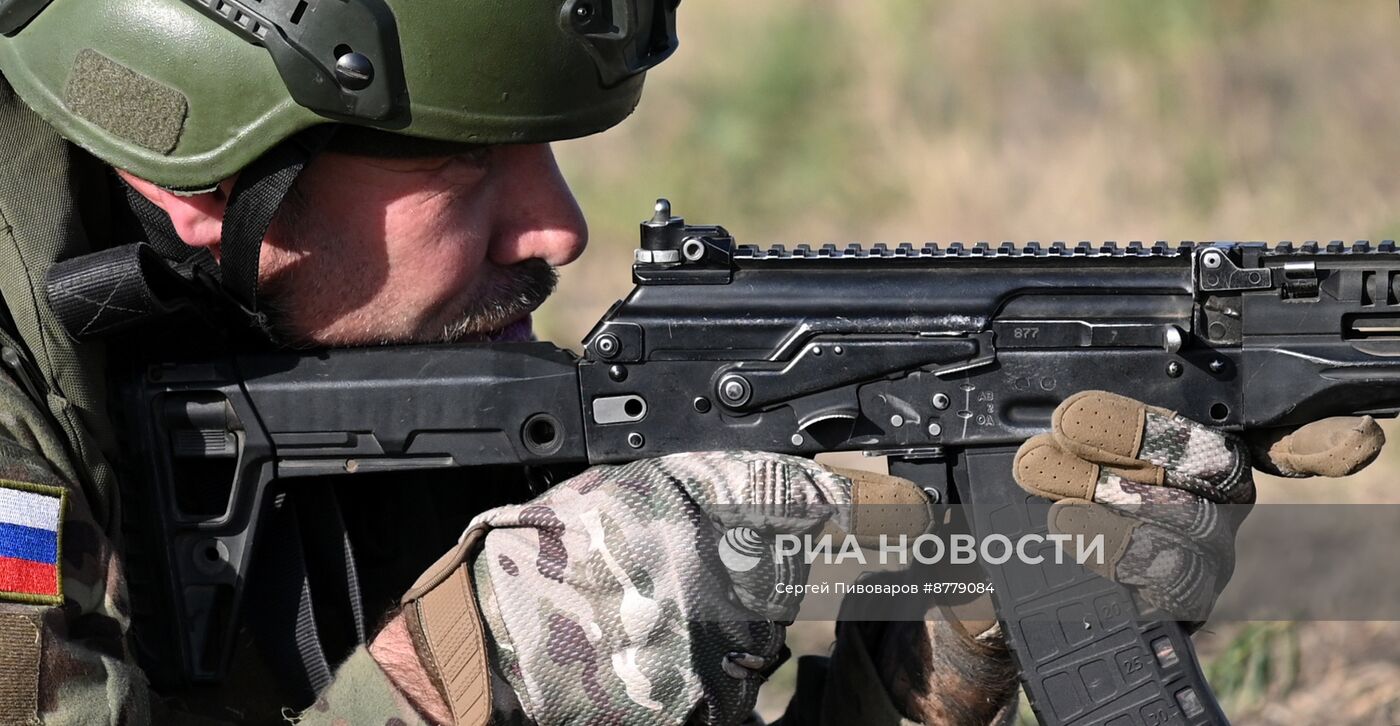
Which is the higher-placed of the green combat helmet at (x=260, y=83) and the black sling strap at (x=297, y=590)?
the green combat helmet at (x=260, y=83)

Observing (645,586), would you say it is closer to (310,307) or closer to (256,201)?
(310,307)

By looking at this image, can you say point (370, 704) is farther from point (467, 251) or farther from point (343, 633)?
point (467, 251)

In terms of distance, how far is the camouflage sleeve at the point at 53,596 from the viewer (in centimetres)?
237

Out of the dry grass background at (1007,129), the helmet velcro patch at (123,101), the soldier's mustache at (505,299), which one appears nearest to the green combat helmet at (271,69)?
the helmet velcro patch at (123,101)

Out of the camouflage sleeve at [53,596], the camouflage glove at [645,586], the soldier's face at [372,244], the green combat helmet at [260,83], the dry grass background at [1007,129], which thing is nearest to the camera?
the camouflage sleeve at [53,596]

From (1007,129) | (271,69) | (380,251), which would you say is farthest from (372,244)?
(1007,129)

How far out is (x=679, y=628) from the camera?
266 centimetres

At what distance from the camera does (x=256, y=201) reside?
2889mm

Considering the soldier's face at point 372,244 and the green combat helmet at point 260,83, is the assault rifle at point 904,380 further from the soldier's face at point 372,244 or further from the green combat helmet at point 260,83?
the green combat helmet at point 260,83

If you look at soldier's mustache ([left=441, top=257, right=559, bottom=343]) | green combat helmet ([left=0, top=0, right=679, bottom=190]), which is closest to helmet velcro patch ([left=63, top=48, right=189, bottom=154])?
green combat helmet ([left=0, top=0, right=679, bottom=190])

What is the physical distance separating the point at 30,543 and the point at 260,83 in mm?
894

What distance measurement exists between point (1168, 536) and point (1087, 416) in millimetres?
255

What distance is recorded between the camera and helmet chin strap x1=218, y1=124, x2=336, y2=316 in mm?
2869

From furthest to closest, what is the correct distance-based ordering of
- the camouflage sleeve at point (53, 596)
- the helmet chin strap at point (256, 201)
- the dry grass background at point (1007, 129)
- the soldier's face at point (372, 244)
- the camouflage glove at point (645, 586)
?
the dry grass background at point (1007, 129) < the soldier's face at point (372, 244) < the helmet chin strap at point (256, 201) < the camouflage glove at point (645, 586) < the camouflage sleeve at point (53, 596)
